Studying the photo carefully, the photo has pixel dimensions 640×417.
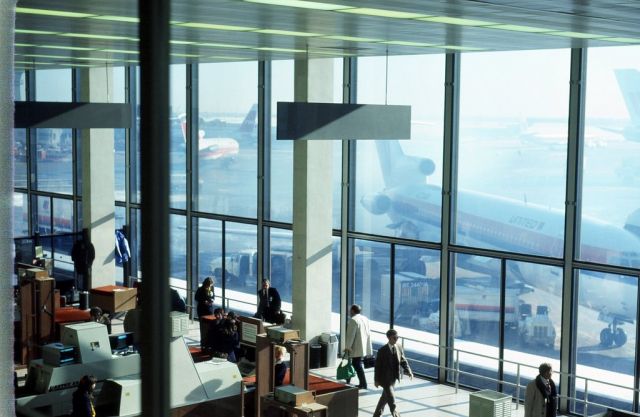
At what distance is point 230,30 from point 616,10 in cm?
423

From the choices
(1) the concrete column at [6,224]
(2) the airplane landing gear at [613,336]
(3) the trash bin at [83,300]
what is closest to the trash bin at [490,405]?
(2) the airplane landing gear at [613,336]

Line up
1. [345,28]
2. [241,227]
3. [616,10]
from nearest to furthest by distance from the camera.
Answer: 1. [616,10]
2. [345,28]
3. [241,227]

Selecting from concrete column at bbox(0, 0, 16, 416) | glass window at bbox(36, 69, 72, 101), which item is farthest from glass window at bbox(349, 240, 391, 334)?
concrete column at bbox(0, 0, 16, 416)

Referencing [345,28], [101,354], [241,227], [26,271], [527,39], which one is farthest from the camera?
[241,227]

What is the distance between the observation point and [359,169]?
15531 mm

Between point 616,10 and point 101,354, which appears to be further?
point 101,354

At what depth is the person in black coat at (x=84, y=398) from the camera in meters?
9.19

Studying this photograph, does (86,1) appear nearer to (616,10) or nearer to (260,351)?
(616,10)

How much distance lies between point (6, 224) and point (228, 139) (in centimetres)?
1652

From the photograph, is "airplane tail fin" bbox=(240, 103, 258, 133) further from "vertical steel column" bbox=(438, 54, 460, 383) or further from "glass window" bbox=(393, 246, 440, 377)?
"vertical steel column" bbox=(438, 54, 460, 383)

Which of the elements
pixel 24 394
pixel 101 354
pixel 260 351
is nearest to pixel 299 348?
pixel 260 351

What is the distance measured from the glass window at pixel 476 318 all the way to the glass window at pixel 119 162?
10.3 meters

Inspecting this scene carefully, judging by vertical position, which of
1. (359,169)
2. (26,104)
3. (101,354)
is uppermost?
(26,104)

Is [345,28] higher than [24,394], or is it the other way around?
[345,28]
